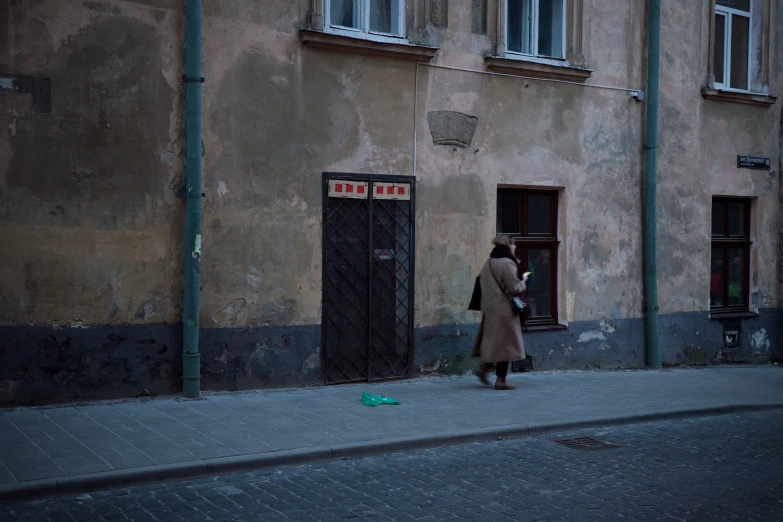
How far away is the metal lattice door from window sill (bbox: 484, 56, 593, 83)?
2.09 metres

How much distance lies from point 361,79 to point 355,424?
4.37 metres

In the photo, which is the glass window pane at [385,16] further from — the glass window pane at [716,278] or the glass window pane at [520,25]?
the glass window pane at [716,278]

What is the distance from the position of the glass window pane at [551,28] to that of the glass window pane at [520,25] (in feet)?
0.68

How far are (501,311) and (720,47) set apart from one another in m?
7.20

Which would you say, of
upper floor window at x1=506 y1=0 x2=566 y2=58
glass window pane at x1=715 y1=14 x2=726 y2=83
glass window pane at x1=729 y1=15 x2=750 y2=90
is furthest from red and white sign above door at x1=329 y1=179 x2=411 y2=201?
glass window pane at x1=729 y1=15 x2=750 y2=90

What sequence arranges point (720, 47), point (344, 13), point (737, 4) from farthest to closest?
point (737, 4), point (720, 47), point (344, 13)

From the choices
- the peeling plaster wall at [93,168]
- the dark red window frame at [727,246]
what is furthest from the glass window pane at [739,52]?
the peeling plaster wall at [93,168]

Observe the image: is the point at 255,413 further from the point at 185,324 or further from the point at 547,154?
the point at 547,154

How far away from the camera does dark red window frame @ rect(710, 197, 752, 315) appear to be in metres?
14.3

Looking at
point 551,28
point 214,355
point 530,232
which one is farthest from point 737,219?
point 214,355

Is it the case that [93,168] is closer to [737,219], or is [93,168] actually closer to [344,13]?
[344,13]

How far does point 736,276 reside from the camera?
14.7 meters

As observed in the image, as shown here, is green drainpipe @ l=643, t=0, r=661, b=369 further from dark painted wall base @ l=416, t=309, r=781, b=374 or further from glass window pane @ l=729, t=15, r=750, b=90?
glass window pane @ l=729, t=15, r=750, b=90

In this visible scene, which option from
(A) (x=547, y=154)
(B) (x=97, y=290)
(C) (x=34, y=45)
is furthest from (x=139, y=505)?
(A) (x=547, y=154)
